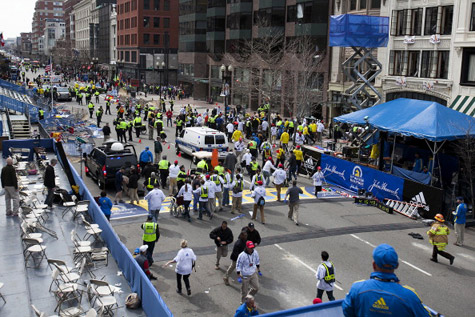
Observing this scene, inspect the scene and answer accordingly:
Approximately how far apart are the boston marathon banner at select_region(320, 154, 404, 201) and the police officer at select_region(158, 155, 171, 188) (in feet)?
28.3

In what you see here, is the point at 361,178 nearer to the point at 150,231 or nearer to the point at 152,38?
the point at 150,231

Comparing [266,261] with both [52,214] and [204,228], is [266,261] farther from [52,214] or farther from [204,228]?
[52,214]

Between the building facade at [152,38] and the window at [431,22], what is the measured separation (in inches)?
2323

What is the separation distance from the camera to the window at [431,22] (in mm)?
34500

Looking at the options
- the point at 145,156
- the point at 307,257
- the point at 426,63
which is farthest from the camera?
the point at 426,63

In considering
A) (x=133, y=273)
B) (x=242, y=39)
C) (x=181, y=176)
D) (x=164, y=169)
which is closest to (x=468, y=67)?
(x=164, y=169)

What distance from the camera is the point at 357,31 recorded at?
28.0m

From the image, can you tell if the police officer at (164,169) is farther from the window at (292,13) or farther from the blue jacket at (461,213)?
the window at (292,13)

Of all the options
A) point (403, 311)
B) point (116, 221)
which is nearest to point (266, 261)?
point (116, 221)

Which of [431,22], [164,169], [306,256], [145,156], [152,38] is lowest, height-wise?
[306,256]

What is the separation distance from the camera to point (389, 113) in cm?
2361

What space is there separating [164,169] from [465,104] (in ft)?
68.5

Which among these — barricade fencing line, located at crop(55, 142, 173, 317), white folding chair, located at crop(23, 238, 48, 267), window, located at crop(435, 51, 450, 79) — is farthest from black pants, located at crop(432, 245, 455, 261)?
window, located at crop(435, 51, 450, 79)

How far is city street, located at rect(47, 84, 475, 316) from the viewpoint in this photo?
39.1 feet
